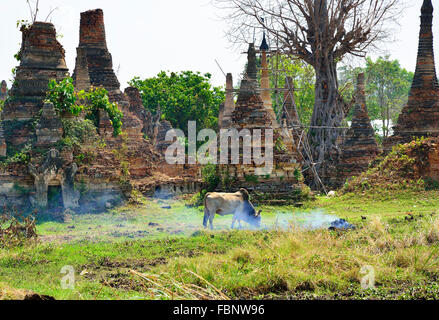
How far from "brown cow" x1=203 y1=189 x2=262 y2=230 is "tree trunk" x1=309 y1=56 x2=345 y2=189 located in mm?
11414

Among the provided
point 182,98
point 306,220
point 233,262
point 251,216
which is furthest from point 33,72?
point 182,98

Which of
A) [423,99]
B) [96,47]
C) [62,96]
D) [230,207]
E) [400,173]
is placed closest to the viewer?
[230,207]

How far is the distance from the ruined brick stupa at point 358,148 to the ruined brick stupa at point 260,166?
5.07 m

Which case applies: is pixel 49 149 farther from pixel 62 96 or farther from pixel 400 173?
pixel 400 173

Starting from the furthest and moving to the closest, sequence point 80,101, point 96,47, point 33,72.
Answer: point 96,47
point 80,101
point 33,72

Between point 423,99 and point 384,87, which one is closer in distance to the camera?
point 423,99

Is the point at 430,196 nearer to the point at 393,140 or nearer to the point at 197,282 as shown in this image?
the point at 393,140

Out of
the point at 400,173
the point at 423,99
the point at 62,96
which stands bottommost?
the point at 400,173

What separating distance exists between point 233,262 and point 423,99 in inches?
542

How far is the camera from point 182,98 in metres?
38.5

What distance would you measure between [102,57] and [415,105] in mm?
11824

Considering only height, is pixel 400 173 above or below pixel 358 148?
below

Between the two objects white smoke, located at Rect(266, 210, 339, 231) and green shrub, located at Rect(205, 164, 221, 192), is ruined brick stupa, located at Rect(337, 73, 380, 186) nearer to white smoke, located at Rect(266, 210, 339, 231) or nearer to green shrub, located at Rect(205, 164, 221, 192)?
green shrub, located at Rect(205, 164, 221, 192)

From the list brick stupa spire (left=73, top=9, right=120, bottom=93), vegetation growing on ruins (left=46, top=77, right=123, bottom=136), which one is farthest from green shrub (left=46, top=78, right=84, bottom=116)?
brick stupa spire (left=73, top=9, right=120, bottom=93)
